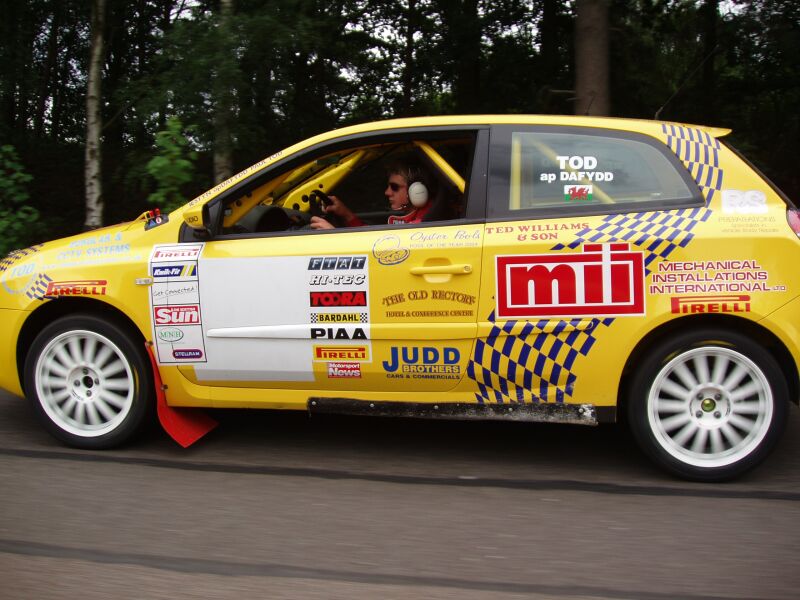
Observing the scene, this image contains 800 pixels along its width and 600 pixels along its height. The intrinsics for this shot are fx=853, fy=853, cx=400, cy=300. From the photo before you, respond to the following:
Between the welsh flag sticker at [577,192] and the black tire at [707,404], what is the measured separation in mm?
819

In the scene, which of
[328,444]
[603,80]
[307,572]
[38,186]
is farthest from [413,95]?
[307,572]

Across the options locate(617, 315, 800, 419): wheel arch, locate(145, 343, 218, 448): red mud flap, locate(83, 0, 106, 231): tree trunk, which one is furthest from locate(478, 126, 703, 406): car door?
locate(83, 0, 106, 231): tree trunk

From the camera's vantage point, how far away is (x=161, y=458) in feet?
15.2

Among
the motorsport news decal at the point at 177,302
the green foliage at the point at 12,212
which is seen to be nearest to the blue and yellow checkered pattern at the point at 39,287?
the motorsport news decal at the point at 177,302

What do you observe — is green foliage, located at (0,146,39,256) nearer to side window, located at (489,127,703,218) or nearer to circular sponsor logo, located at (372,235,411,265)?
circular sponsor logo, located at (372,235,411,265)

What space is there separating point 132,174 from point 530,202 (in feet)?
19.2

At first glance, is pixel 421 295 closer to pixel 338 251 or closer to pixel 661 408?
pixel 338 251

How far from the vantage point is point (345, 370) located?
4391 millimetres

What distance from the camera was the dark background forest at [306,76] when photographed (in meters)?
8.55

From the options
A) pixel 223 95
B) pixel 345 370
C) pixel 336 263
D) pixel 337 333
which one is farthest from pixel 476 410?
pixel 223 95

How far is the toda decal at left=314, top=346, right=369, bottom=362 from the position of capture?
435 centimetres

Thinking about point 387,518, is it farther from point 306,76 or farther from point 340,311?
point 306,76

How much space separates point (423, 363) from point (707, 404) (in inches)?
55.4

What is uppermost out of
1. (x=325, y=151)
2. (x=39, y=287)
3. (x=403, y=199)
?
A: (x=325, y=151)
